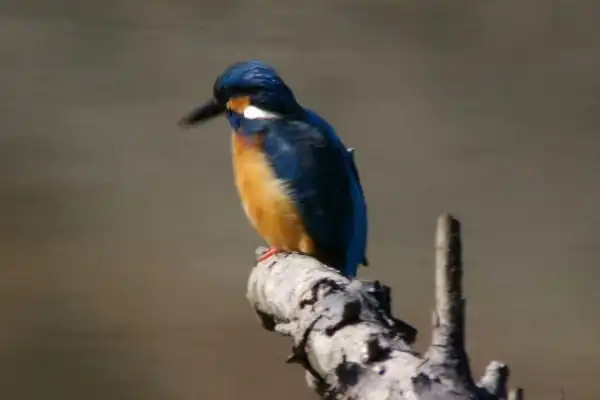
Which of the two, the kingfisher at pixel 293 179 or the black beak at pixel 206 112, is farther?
the black beak at pixel 206 112

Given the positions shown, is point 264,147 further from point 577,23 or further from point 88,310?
point 577,23

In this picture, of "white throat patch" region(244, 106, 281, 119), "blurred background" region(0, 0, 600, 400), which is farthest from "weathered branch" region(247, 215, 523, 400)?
"blurred background" region(0, 0, 600, 400)

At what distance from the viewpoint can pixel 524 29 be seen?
62.2 inches

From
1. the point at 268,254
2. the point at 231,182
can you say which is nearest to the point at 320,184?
the point at 268,254

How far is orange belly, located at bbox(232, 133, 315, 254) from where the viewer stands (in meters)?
1.14

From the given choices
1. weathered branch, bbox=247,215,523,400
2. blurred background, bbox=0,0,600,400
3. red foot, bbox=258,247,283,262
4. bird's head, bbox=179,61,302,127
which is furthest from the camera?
blurred background, bbox=0,0,600,400

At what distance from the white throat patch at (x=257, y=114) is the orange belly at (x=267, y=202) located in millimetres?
34

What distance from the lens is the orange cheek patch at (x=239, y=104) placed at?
1.21 metres

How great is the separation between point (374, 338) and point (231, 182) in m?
0.86

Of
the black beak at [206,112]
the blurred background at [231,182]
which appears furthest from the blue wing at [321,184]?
the blurred background at [231,182]

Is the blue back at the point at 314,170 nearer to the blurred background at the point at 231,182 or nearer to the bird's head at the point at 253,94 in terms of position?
the bird's head at the point at 253,94

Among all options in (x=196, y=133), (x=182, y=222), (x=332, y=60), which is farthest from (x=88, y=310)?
(x=332, y=60)

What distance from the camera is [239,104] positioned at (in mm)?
1226

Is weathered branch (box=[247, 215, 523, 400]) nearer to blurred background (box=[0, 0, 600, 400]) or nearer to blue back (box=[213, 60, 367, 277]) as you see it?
blue back (box=[213, 60, 367, 277])
